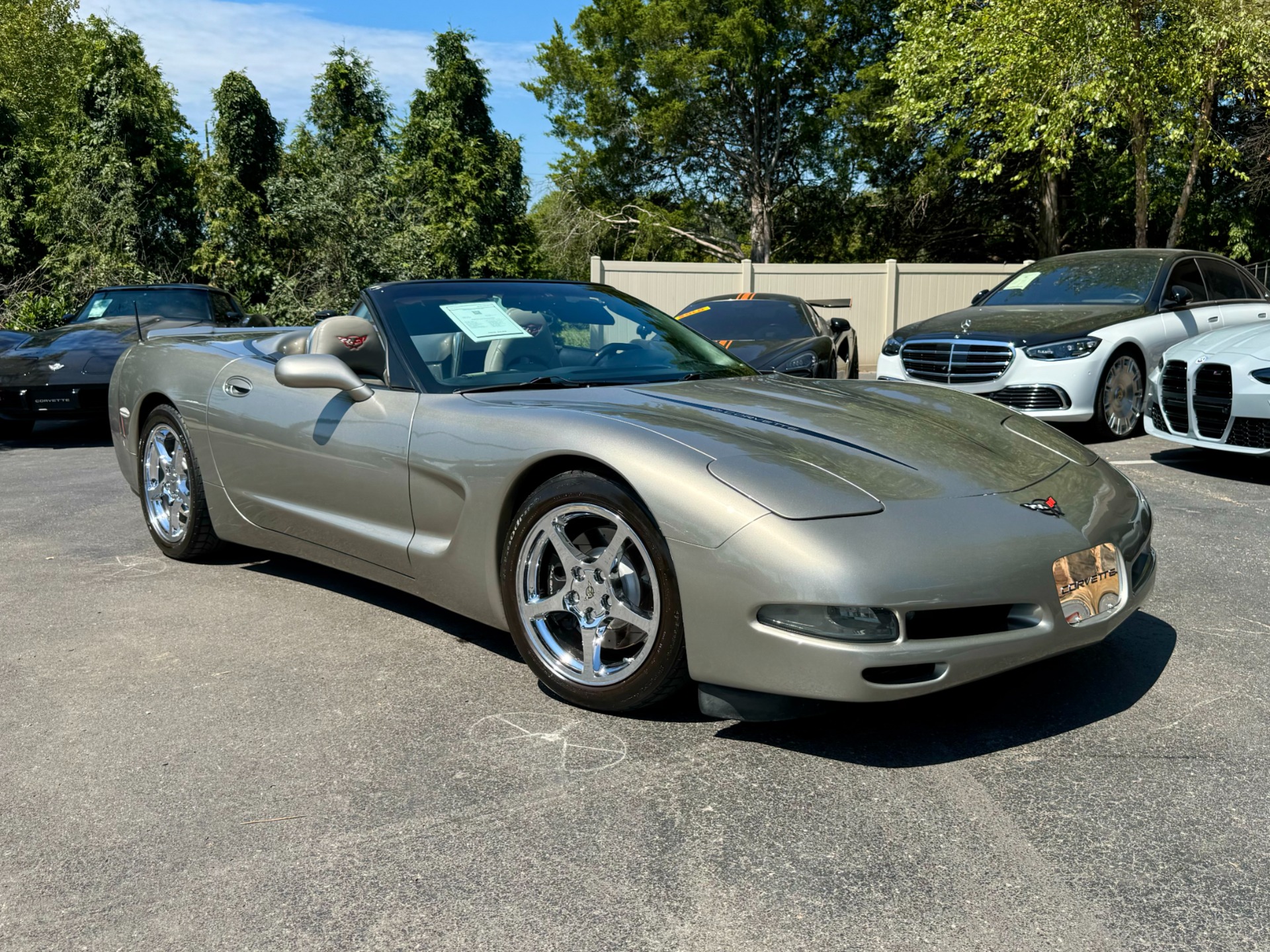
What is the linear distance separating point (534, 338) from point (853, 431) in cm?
134

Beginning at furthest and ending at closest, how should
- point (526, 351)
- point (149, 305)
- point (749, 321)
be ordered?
point (149, 305) < point (749, 321) < point (526, 351)

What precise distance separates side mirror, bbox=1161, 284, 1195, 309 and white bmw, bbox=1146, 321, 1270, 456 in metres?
1.92

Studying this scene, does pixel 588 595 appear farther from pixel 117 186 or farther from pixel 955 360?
pixel 117 186

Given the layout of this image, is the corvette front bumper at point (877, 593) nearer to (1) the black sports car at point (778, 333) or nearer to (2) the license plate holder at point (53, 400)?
(1) the black sports car at point (778, 333)

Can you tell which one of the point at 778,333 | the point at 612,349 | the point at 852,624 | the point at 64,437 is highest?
the point at 612,349

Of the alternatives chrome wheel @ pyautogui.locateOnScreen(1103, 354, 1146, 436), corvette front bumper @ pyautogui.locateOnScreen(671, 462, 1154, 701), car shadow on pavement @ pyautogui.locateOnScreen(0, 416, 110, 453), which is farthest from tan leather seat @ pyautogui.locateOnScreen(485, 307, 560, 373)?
car shadow on pavement @ pyautogui.locateOnScreen(0, 416, 110, 453)

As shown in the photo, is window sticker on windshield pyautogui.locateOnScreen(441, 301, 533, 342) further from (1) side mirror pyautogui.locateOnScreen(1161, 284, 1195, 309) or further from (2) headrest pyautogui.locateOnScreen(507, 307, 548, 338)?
(1) side mirror pyautogui.locateOnScreen(1161, 284, 1195, 309)

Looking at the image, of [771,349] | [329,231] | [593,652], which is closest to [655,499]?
[593,652]

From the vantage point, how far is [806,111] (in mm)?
34688

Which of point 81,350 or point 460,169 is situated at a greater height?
point 460,169

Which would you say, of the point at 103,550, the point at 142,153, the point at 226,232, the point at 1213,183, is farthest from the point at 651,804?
the point at 1213,183

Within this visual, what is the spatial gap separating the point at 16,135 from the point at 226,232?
404 inches

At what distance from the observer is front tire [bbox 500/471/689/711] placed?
115 inches

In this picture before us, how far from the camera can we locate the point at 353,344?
4039 mm
